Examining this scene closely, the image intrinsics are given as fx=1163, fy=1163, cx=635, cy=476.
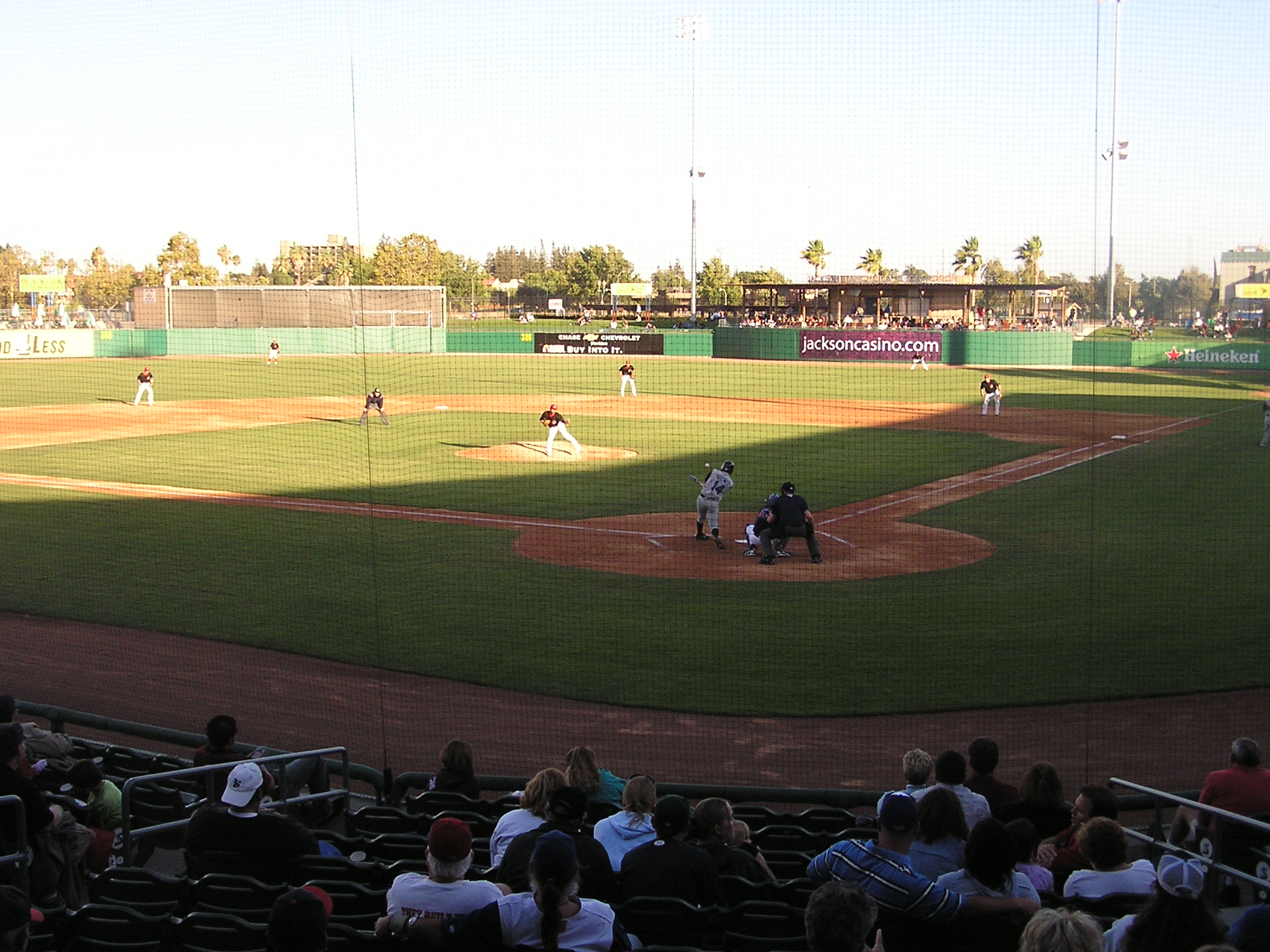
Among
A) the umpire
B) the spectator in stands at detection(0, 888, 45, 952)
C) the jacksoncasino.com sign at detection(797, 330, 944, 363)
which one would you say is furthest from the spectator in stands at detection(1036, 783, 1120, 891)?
the jacksoncasino.com sign at detection(797, 330, 944, 363)

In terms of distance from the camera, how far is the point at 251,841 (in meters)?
5.21

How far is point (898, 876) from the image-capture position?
4344mm

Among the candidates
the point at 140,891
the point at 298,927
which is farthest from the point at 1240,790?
the point at 140,891

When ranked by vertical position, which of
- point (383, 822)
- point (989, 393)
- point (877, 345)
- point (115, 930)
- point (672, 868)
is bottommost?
point (383, 822)

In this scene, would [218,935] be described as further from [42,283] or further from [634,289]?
[42,283]

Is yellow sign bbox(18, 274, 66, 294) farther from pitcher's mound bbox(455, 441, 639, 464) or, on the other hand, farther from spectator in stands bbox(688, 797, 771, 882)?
spectator in stands bbox(688, 797, 771, 882)

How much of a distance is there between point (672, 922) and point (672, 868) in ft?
0.92

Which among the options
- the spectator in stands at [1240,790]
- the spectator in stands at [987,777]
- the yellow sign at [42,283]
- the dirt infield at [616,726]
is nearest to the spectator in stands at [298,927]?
the spectator in stands at [987,777]

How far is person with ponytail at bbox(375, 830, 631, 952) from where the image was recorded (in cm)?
406

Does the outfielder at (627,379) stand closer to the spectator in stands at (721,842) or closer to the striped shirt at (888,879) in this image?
the spectator in stands at (721,842)

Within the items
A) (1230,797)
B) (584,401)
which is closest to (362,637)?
(1230,797)

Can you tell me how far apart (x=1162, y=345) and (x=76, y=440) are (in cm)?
4154

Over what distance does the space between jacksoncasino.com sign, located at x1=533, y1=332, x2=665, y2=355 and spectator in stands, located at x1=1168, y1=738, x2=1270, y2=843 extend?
2006 inches

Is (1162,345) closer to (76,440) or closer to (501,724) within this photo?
(76,440)
